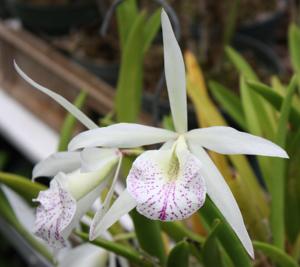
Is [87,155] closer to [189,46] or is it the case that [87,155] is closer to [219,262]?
[219,262]

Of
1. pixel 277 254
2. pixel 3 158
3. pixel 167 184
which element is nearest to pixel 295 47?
pixel 277 254

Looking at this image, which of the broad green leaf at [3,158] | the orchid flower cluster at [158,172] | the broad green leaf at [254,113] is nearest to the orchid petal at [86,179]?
the orchid flower cluster at [158,172]

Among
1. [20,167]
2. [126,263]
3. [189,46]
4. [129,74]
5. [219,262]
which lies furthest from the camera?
[20,167]

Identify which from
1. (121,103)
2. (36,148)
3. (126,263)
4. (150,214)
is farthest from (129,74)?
(36,148)

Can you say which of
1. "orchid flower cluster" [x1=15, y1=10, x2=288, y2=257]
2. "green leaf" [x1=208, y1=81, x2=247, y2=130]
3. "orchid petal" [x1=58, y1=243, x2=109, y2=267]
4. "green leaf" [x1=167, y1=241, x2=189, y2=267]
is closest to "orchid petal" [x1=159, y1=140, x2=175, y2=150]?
"orchid flower cluster" [x1=15, y1=10, x2=288, y2=257]

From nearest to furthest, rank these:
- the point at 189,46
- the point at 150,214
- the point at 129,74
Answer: the point at 150,214, the point at 129,74, the point at 189,46

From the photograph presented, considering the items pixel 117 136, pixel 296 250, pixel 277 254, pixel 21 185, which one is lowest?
pixel 296 250

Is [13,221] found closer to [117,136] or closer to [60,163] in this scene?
[60,163]
